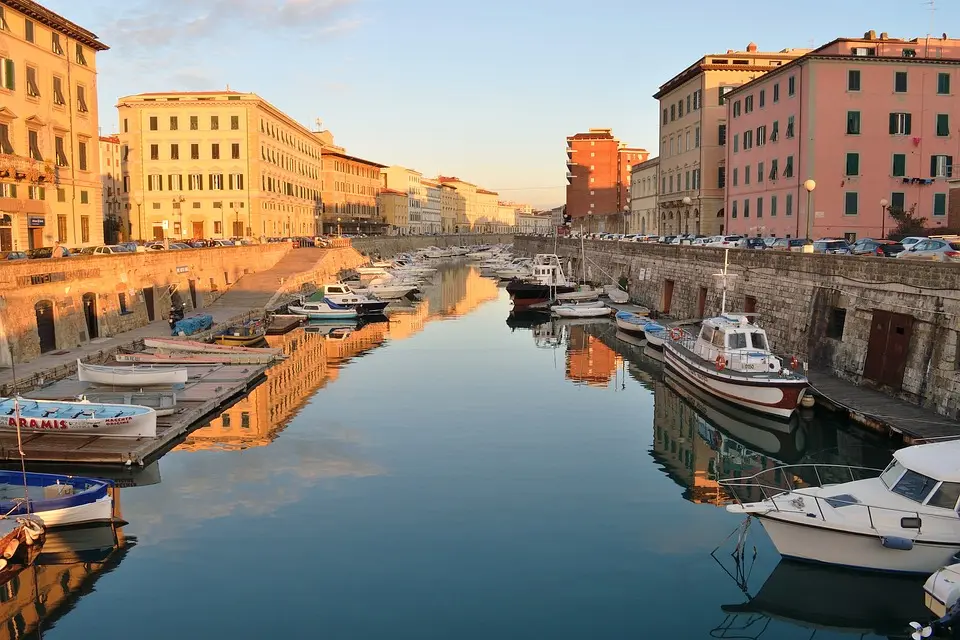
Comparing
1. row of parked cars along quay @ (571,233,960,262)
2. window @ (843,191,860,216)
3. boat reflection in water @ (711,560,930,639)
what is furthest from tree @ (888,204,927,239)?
boat reflection in water @ (711,560,930,639)

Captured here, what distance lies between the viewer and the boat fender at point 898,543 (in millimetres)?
15234

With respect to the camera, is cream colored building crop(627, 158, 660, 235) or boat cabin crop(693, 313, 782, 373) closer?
boat cabin crop(693, 313, 782, 373)

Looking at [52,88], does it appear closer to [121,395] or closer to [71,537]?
[121,395]

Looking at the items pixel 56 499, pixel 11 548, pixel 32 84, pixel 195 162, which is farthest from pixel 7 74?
pixel 195 162

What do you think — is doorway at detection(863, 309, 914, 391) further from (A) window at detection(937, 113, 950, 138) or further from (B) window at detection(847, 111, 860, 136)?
(A) window at detection(937, 113, 950, 138)

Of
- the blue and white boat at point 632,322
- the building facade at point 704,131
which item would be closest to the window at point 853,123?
the building facade at point 704,131

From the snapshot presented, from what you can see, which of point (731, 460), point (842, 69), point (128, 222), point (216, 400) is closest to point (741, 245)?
point (842, 69)

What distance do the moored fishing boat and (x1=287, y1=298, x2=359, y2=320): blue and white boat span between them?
114 ft

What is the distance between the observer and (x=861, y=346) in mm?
30281

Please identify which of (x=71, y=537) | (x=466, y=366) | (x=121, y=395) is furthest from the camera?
(x=466, y=366)

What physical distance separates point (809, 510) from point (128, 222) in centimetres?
9150

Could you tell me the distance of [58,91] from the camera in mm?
51906

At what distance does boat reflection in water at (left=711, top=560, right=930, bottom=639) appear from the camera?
14766 millimetres

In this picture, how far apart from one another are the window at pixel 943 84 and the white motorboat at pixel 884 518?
44.1 m
